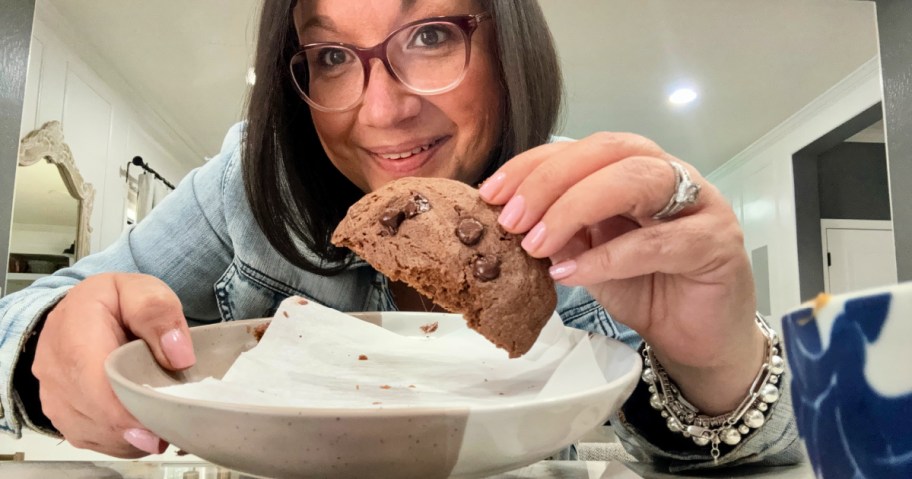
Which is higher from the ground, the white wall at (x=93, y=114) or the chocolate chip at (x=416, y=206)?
the white wall at (x=93, y=114)

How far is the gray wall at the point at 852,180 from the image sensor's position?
212 inches

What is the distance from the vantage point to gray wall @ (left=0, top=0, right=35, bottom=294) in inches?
82.0

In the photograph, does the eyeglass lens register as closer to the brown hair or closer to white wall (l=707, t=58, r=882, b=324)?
the brown hair

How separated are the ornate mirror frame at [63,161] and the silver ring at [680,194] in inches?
133

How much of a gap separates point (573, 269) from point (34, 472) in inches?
17.3

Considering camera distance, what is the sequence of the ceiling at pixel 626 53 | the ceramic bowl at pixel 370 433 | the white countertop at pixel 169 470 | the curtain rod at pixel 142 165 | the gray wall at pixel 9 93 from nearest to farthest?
the ceramic bowl at pixel 370 433
the white countertop at pixel 169 470
the gray wall at pixel 9 93
the ceiling at pixel 626 53
the curtain rod at pixel 142 165

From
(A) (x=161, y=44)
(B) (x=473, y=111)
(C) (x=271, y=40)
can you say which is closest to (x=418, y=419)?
(B) (x=473, y=111)

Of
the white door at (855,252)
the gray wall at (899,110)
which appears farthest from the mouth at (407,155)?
the white door at (855,252)

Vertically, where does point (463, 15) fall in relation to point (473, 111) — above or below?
above

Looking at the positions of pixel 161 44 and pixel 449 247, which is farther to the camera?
pixel 161 44

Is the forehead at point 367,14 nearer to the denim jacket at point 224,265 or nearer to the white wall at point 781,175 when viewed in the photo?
the denim jacket at point 224,265

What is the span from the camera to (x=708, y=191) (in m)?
0.50

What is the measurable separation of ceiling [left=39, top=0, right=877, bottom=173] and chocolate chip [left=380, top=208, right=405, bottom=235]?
266cm

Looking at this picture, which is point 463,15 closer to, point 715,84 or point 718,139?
point 715,84
